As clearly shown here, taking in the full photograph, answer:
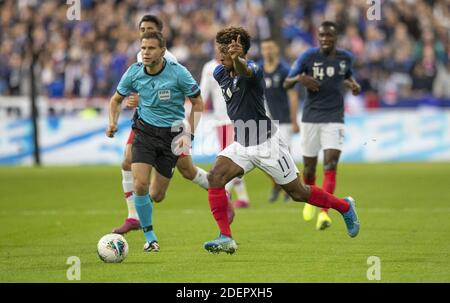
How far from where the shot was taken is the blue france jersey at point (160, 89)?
10.5 m

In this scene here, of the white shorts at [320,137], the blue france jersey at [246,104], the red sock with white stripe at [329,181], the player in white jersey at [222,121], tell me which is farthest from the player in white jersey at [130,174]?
the player in white jersey at [222,121]

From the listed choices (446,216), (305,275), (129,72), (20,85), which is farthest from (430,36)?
(305,275)

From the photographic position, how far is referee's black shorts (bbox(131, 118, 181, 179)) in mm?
10492

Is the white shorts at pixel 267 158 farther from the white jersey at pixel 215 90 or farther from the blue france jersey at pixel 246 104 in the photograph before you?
the white jersey at pixel 215 90

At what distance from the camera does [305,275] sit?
8.51m

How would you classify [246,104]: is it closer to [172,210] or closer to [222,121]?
[172,210]

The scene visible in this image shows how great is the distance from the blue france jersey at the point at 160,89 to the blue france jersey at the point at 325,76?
9.23 feet

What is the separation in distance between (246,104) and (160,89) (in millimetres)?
1058

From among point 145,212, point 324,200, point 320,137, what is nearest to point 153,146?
point 145,212

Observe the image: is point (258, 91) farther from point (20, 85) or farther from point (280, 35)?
point (20, 85)

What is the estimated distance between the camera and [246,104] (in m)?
9.98

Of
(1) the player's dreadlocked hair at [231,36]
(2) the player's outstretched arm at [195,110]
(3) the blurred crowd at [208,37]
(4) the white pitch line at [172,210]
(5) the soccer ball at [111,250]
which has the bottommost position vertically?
(4) the white pitch line at [172,210]

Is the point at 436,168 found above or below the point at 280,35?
below
